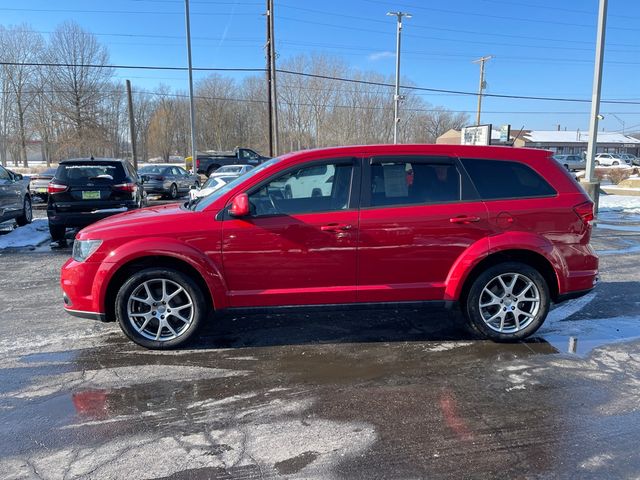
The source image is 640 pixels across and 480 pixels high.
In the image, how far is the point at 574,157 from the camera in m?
51.5

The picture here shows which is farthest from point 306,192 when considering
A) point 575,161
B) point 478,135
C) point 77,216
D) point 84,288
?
point 575,161

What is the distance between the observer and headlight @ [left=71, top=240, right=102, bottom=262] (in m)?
4.13

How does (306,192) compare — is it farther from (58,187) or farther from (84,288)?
(58,187)

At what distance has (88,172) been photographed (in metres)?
9.10

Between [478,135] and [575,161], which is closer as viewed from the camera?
[478,135]

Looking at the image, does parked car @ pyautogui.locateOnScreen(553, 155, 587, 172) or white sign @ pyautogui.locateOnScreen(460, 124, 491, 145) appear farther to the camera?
parked car @ pyautogui.locateOnScreen(553, 155, 587, 172)

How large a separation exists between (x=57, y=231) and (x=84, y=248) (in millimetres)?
6100

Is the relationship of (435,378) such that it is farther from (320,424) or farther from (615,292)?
(615,292)

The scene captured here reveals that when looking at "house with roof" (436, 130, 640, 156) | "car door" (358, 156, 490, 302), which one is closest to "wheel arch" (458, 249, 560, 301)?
"car door" (358, 156, 490, 302)

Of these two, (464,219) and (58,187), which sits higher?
(58,187)

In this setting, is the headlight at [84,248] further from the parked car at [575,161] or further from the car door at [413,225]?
the parked car at [575,161]

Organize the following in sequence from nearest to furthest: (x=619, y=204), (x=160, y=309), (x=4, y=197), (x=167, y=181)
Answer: (x=160, y=309)
(x=4, y=197)
(x=619, y=204)
(x=167, y=181)

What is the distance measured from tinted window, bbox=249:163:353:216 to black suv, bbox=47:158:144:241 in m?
5.97

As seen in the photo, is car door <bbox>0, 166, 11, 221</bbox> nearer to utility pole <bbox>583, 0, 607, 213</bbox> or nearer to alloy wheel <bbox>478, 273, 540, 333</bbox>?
alloy wheel <bbox>478, 273, 540, 333</bbox>
